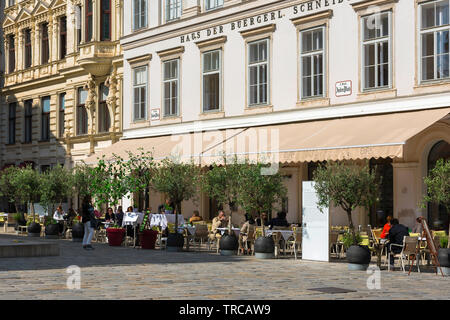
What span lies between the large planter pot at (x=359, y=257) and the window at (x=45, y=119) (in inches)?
1093

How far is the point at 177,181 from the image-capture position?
82.3 feet

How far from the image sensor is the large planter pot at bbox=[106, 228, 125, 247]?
2738 cm

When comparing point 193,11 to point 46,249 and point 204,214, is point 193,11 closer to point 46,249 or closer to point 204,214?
point 204,214

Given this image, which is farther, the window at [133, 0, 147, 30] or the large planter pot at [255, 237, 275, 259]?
the window at [133, 0, 147, 30]

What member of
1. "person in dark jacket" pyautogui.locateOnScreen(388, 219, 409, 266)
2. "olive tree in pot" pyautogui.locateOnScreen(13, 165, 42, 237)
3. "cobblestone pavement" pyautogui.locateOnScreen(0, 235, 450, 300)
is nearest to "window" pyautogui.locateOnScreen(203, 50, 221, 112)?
"olive tree in pot" pyautogui.locateOnScreen(13, 165, 42, 237)

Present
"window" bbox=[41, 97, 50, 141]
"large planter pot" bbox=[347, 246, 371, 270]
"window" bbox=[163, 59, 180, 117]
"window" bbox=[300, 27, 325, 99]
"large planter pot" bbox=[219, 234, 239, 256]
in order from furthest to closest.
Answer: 1. "window" bbox=[41, 97, 50, 141]
2. "window" bbox=[163, 59, 180, 117]
3. "window" bbox=[300, 27, 325, 99]
4. "large planter pot" bbox=[219, 234, 239, 256]
5. "large planter pot" bbox=[347, 246, 371, 270]

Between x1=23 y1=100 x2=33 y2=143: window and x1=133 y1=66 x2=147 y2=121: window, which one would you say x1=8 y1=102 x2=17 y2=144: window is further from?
x1=133 y1=66 x2=147 y2=121: window

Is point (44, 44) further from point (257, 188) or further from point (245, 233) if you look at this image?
point (257, 188)

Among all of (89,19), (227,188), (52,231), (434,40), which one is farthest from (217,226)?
(89,19)

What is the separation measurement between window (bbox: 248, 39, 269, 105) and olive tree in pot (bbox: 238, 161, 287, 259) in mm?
6747

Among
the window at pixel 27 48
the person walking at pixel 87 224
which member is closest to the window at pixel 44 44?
the window at pixel 27 48

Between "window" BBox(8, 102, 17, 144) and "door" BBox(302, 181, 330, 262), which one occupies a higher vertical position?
"window" BBox(8, 102, 17, 144)
